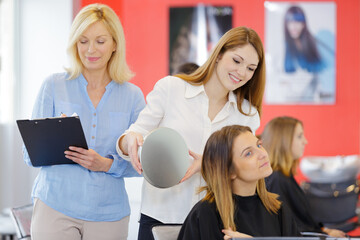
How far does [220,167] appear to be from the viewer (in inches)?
81.7

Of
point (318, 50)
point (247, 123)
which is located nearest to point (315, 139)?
point (318, 50)

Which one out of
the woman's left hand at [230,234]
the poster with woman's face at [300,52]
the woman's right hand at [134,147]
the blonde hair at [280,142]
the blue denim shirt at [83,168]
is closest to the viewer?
the woman's right hand at [134,147]

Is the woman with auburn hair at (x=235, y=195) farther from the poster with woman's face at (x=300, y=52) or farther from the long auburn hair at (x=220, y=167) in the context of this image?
the poster with woman's face at (x=300, y=52)

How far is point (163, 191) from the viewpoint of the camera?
2.10 metres

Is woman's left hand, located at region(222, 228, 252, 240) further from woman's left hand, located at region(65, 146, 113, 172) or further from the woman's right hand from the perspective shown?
woman's left hand, located at region(65, 146, 113, 172)

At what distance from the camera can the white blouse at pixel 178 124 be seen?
209 cm

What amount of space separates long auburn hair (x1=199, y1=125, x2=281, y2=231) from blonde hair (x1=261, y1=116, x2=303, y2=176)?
1.26 m

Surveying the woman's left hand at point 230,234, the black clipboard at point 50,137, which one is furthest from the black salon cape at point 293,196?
the black clipboard at point 50,137

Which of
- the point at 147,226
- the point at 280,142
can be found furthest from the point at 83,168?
the point at 280,142

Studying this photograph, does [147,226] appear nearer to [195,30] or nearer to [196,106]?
[196,106]

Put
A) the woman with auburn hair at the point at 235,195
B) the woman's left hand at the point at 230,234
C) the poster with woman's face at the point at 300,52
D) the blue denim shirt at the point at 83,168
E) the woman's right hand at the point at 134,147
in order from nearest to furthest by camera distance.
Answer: the woman's right hand at the point at 134,147 < the woman's left hand at the point at 230,234 < the woman with auburn hair at the point at 235,195 < the blue denim shirt at the point at 83,168 < the poster with woman's face at the point at 300,52

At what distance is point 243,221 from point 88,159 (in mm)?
614

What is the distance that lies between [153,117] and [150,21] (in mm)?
4034

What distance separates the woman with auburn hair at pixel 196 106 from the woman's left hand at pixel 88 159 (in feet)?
0.46
